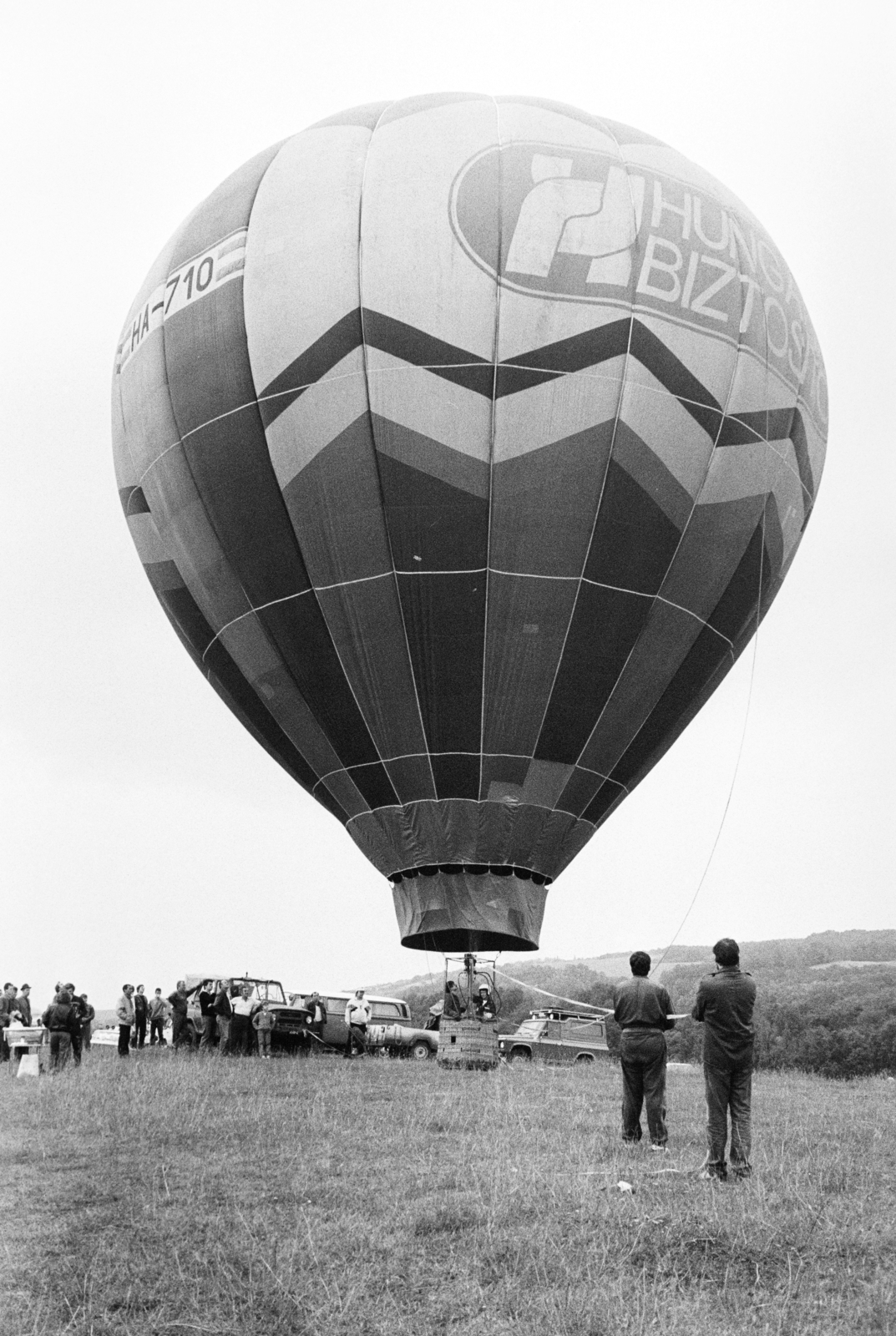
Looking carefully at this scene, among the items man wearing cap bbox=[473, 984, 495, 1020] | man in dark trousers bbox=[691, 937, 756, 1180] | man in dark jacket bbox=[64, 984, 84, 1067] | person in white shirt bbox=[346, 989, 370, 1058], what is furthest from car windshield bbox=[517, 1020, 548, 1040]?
man in dark trousers bbox=[691, 937, 756, 1180]

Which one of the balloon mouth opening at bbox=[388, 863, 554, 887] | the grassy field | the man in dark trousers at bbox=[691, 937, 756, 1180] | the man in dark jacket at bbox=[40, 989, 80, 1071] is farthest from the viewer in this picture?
the balloon mouth opening at bbox=[388, 863, 554, 887]

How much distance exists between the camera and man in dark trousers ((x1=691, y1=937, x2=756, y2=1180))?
26.5 feet

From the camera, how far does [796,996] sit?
1898 inches

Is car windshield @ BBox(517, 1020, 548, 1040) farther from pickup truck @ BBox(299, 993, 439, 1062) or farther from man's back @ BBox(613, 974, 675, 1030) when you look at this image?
man's back @ BBox(613, 974, 675, 1030)

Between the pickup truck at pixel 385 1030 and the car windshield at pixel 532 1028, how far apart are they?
2826 millimetres

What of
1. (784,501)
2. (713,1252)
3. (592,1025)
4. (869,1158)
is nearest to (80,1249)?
(713,1252)

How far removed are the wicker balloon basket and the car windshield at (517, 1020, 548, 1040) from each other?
27.3ft

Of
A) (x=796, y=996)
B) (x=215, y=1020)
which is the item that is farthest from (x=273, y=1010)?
(x=796, y=996)

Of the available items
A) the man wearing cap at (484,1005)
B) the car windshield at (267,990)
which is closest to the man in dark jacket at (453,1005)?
the man wearing cap at (484,1005)

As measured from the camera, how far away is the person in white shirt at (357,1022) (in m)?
20.5

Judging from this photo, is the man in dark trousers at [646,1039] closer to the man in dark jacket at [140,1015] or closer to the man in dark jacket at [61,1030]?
the man in dark jacket at [61,1030]

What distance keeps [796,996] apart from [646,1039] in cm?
4130

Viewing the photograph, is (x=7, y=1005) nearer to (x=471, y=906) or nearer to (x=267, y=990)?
(x=267, y=990)

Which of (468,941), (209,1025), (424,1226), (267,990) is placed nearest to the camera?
(424,1226)
